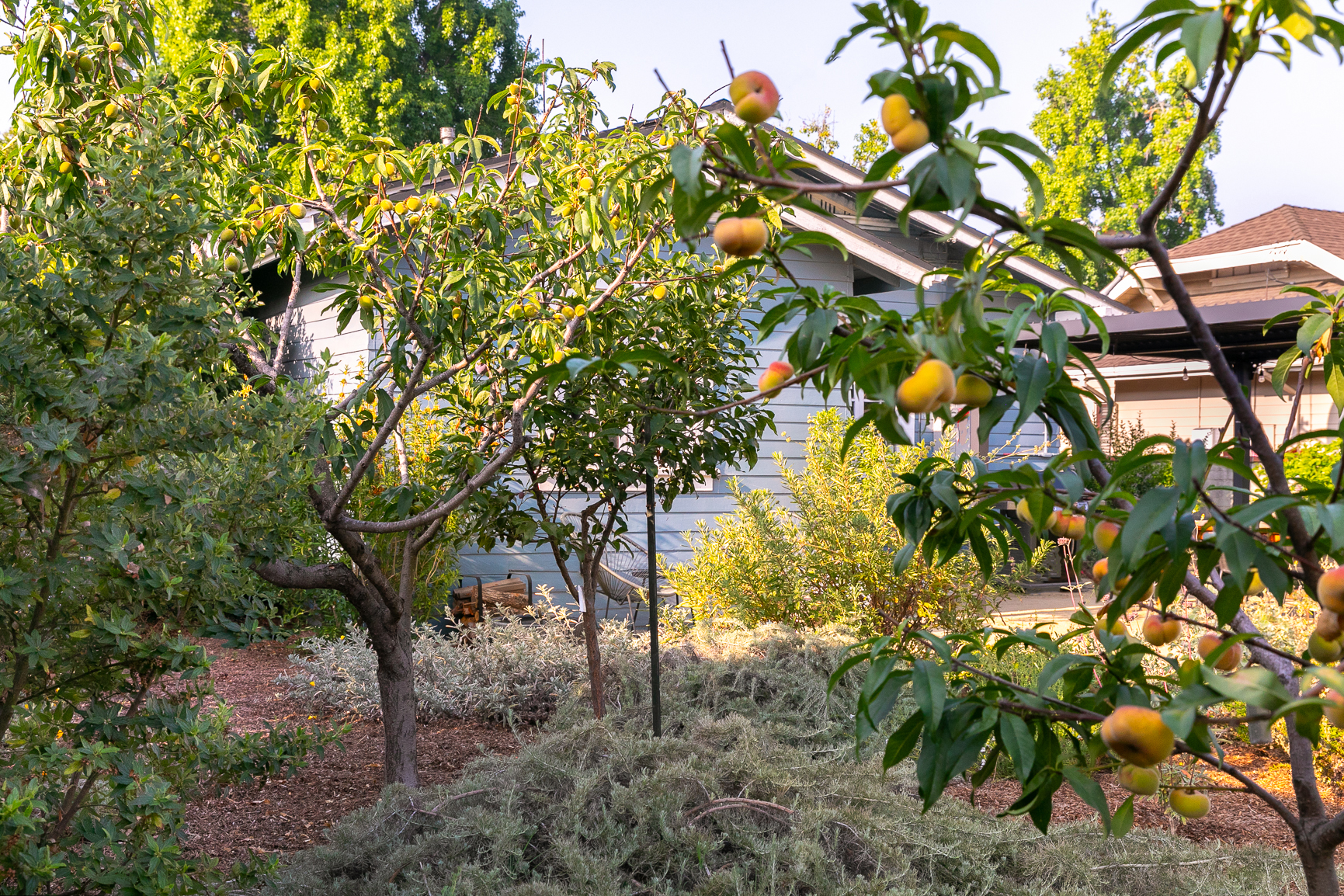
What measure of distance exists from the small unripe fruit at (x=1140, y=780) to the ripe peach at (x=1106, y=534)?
0.26m

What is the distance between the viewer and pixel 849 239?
803cm

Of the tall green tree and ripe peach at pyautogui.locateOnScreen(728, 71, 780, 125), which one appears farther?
the tall green tree

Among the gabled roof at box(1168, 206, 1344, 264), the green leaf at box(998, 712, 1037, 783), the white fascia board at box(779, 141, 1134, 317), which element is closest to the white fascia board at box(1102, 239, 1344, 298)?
the gabled roof at box(1168, 206, 1344, 264)

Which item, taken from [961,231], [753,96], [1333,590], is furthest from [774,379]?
[961,231]

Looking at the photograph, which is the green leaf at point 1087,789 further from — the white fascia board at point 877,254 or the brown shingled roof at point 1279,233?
the brown shingled roof at point 1279,233

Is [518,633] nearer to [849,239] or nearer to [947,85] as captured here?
[849,239]

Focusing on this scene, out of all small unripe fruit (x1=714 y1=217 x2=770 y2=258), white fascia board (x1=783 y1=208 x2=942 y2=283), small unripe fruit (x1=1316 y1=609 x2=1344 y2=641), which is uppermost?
white fascia board (x1=783 y1=208 x2=942 y2=283)

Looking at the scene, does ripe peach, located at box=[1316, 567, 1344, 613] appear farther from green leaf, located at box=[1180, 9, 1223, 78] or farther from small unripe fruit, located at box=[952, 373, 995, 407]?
green leaf, located at box=[1180, 9, 1223, 78]

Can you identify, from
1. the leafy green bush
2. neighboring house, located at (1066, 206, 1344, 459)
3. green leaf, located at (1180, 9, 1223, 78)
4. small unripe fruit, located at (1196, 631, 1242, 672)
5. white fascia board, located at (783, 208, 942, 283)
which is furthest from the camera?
neighboring house, located at (1066, 206, 1344, 459)

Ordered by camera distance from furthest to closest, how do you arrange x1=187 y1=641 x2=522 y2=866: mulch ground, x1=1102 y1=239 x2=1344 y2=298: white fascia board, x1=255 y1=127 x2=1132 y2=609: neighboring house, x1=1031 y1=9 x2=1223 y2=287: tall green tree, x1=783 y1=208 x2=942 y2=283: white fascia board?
x1=1031 y1=9 x2=1223 y2=287: tall green tree < x1=1102 y1=239 x2=1344 y2=298: white fascia board < x1=255 y1=127 x2=1132 y2=609: neighboring house < x1=783 y1=208 x2=942 y2=283: white fascia board < x1=187 y1=641 x2=522 y2=866: mulch ground

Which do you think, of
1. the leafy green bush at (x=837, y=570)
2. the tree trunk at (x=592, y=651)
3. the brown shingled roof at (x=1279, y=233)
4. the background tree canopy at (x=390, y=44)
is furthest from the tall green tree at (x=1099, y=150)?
the tree trunk at (x=592, y=651)

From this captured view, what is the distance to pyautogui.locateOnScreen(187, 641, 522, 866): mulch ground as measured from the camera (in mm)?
3822

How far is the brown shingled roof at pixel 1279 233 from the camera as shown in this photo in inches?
529

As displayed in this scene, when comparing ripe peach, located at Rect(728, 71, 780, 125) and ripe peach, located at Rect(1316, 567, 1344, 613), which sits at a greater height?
ripe peach, located at Rect(728, 71, 780, 125)
